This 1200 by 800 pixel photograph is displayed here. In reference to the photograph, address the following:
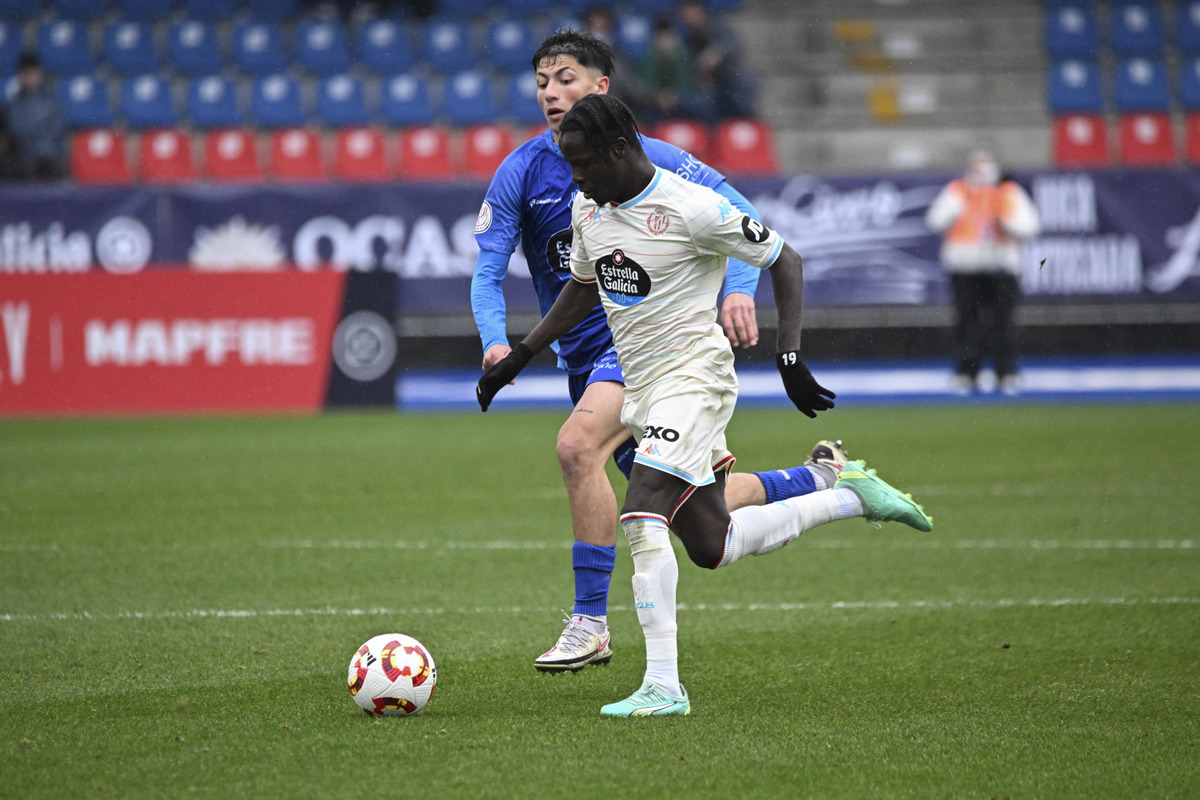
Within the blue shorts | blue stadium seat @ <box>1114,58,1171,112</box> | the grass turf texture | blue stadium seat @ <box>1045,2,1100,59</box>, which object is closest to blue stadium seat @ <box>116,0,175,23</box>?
the grass turf texture

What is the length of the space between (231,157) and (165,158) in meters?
0.77

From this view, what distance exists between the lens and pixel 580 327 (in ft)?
17.5

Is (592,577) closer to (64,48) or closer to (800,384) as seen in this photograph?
(800,384)

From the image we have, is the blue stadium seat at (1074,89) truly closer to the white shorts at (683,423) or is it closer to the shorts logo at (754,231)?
the shorts logo at (754,231)

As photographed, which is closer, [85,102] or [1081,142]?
[85,102]

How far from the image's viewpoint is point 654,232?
442 cm

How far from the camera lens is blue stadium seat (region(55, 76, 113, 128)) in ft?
60.9

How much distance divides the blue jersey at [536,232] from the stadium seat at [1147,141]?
14916mm

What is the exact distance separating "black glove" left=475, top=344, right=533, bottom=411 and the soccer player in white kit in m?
0.33

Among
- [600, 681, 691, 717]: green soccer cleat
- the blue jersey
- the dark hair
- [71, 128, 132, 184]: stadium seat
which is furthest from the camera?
[71, 128, 132, 184]: stadium seat

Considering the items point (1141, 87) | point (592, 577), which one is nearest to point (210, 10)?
point (1141, 87)

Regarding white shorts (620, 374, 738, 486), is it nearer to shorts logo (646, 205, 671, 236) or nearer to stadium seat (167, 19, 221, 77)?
shorts logo (646, 205, 671, 236)

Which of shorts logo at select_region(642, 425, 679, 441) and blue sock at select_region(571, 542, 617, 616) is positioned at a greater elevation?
shorts logo at select_region(642, 425, 679, 441)

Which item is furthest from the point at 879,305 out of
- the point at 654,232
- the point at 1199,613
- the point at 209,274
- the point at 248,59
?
the point at 654,232
